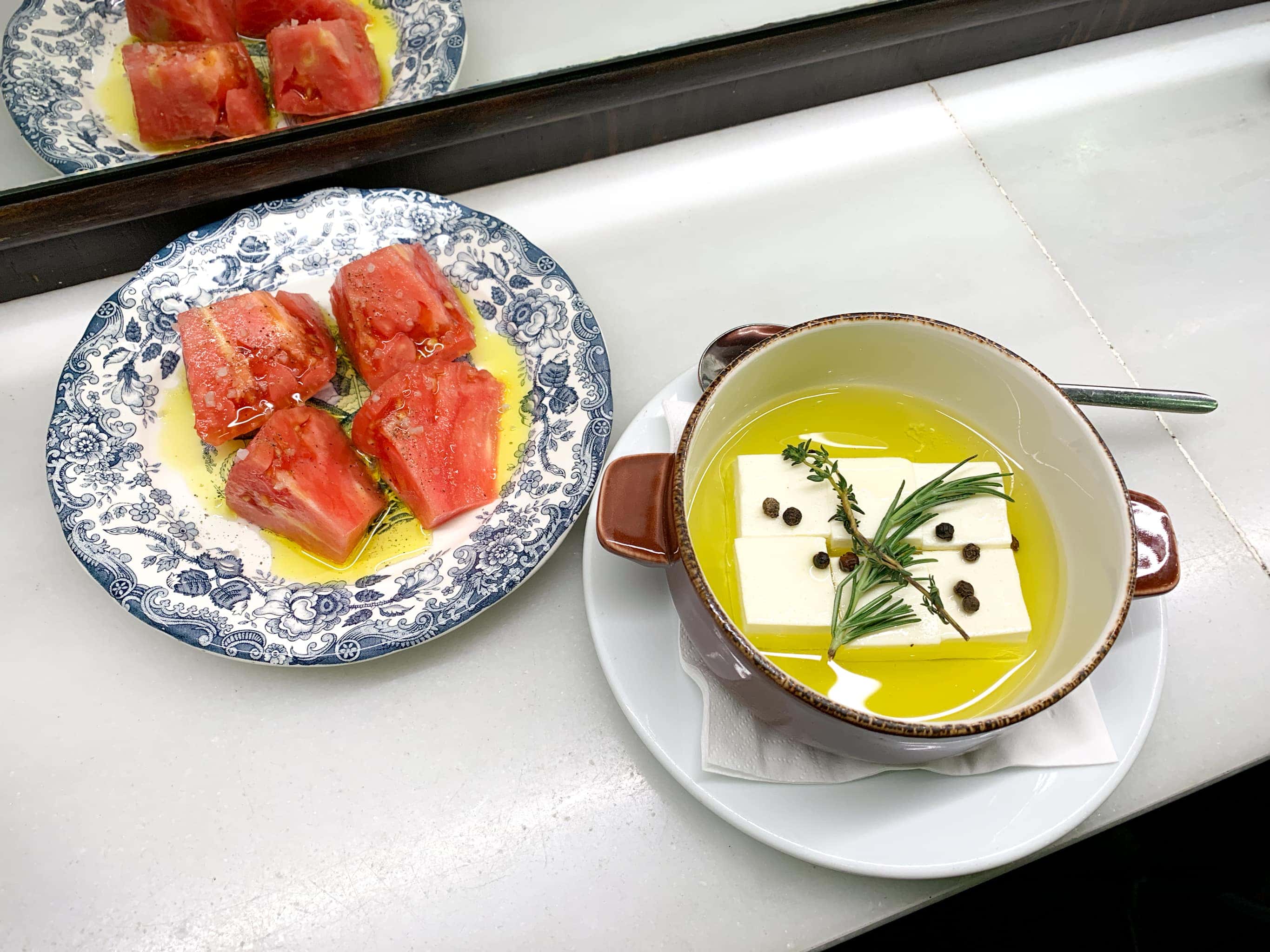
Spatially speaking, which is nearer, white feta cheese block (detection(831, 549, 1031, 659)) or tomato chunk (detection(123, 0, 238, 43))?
white feta cheese block (detection(831, 549, 1031, 659))

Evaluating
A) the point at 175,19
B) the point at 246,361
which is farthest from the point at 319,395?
the point at 175,19

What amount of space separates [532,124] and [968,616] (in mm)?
676

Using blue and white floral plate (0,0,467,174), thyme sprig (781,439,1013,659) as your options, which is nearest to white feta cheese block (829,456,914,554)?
thyme sprig (781,439,1013,659)

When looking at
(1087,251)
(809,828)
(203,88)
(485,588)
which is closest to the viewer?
(809,828)

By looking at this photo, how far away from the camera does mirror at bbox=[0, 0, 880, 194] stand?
3.08ft

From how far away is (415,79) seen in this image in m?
1.01

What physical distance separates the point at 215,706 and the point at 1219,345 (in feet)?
3.48

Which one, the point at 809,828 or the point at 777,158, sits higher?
the point at 777,158

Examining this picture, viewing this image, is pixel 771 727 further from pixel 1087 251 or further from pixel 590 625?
pixel 1087 251

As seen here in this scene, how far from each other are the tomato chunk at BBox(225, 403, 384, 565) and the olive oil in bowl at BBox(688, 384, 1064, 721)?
0.30 m

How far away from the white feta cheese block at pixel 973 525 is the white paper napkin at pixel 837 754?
4.9 inches

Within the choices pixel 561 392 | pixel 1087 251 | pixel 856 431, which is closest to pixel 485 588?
pixel 561 392

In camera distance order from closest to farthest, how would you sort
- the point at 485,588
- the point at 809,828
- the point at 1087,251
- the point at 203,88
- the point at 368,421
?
the point at 809,828 → the point at 485,588 → the point at 368,421 → the point at 203,88 → the point at 1087,251

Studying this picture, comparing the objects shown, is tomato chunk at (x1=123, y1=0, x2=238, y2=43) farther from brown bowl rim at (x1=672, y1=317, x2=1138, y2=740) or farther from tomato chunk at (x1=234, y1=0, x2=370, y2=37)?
brown bowl rim at (x1=672, y1=317, x2=1138, y2=740)
